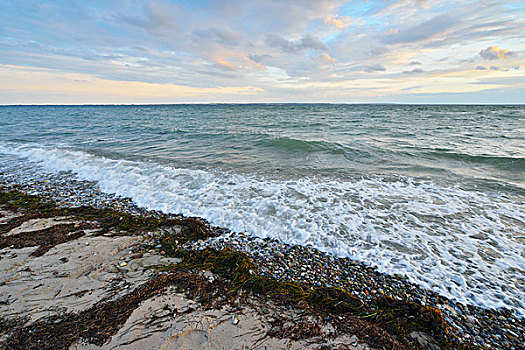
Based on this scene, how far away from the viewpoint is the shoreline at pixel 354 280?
2879 millimetres

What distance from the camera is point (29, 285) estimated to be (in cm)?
323

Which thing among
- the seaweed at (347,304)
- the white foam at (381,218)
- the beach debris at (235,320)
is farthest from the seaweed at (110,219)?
the beach debris at (235,320)

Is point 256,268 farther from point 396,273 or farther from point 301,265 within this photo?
point 396,273

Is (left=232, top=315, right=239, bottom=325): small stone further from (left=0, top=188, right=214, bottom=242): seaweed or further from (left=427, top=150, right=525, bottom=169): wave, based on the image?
(left=427, top=150, right=525, bottom=169): wave

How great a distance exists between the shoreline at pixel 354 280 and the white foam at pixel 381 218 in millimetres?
228

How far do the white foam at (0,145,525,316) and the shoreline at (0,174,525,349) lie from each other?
228mm

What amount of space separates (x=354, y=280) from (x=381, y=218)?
2.53 meters

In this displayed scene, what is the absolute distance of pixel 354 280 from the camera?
366cm

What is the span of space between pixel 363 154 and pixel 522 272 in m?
8.91

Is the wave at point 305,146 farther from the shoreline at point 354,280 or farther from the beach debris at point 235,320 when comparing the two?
the beach debris at point 235,320

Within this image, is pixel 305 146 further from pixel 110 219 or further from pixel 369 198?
pixel 110 219

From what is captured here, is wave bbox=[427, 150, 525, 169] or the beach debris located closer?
the beach debris

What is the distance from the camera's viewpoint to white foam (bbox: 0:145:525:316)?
3.86 meters

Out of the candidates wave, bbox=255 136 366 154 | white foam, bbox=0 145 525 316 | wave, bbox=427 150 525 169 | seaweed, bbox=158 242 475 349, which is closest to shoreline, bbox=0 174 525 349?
seaweed, bbox=158 242 475 349
